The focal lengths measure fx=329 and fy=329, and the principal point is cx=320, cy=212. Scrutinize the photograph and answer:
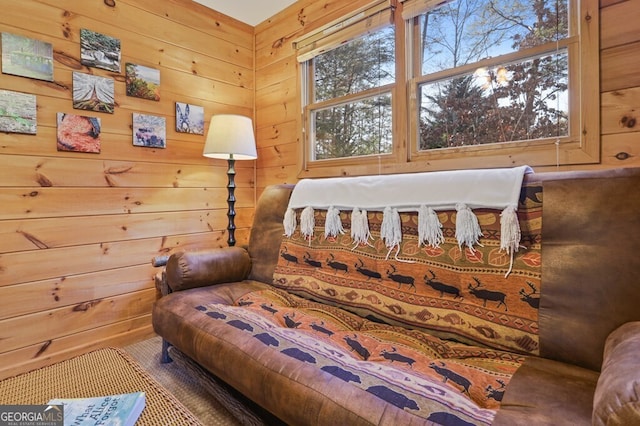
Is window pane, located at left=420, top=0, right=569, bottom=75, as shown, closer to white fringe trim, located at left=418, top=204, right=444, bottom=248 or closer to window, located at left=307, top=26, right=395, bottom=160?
window, located at left=307, top=26, right=395, bottom=160

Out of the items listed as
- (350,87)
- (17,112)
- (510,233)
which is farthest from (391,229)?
(17,112)

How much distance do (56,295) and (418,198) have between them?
2.04 metres

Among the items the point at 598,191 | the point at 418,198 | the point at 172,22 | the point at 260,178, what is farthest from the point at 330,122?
the point at 598,191

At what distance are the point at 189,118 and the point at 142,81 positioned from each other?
365 mm

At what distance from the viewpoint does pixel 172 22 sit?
7.50ft

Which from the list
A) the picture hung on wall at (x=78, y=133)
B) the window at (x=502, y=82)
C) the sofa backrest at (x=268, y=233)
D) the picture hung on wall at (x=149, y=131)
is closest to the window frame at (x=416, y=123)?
the window at (x=502, y=82)

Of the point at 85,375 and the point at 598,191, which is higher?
the point at 598,191

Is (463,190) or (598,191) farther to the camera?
(463,190)

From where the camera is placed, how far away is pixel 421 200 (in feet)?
4.84

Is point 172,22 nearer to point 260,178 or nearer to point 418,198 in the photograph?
point 260,178

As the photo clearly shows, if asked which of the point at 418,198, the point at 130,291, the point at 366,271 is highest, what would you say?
the point at 418,198

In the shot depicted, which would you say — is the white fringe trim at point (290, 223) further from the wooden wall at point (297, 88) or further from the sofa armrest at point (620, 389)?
the sofa armrest at point (620, 389)

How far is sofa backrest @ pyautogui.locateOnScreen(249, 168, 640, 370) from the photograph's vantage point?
3.30 ft

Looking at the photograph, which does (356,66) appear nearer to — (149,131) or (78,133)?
(149,131)
